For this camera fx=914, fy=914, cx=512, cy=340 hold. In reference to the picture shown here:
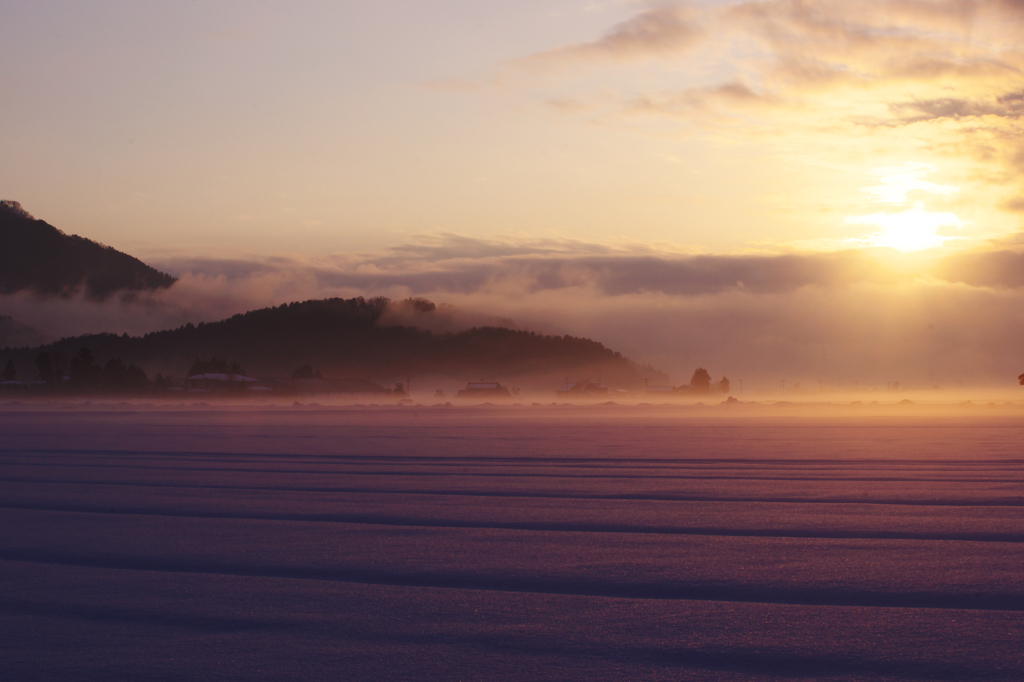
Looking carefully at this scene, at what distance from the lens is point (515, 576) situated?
8.89 meters

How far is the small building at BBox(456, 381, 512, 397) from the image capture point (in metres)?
180

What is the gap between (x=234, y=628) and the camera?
7.11m

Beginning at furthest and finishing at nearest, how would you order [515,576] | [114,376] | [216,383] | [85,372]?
[216,383] → [85,372] → [114,376] → [515,576]

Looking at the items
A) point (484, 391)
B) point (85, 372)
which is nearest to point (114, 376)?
point (85, 372)

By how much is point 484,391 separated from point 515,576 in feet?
572

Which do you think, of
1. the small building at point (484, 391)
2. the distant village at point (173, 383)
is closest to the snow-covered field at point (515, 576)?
the distant village at point (173, 383)

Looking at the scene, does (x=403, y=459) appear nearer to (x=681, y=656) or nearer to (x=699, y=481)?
(x=699, y=481)

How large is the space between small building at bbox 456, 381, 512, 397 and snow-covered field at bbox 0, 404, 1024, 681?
161m

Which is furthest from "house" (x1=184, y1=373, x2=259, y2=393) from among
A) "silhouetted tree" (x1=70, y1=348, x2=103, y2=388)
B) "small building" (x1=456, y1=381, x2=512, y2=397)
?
"small building" (x1=456, y1=381, x2=512, y2=397)

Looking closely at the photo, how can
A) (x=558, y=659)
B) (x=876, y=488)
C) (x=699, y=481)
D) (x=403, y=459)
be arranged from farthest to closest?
1. (x=403, y=459)
2. (x=699, y=481)
3. (x=876, y=488)
4. (x=558, y=659)

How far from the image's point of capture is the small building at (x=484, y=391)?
180 meters

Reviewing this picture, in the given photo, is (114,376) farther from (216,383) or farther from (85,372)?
(216,383)

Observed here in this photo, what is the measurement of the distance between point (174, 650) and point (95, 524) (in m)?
6.75

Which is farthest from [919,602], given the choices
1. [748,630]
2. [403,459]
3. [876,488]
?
[403,459]
